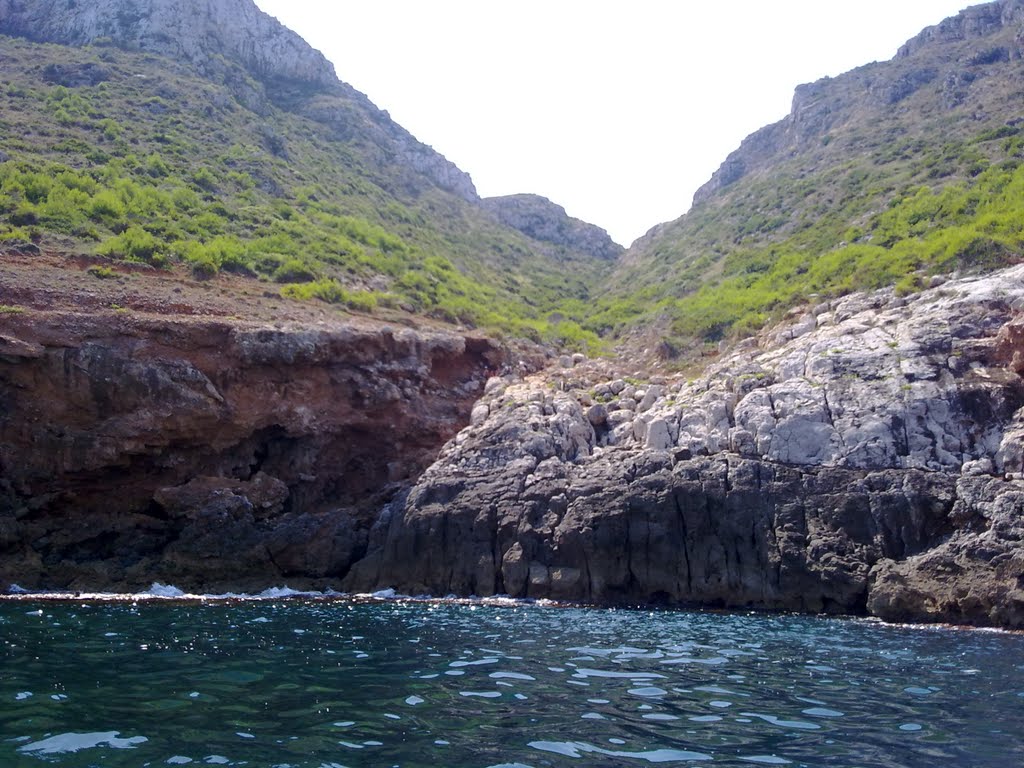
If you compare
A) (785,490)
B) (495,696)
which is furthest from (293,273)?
(495,696)

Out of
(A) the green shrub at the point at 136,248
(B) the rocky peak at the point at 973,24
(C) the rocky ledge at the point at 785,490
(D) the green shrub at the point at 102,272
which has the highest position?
(B) the rocky peak at the point at 973,24

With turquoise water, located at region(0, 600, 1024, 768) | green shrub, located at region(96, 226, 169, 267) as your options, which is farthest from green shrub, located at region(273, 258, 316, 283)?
turquoise water, located at region(0, 600, 1024, 768)

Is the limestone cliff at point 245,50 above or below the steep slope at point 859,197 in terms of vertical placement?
above

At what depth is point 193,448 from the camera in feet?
103

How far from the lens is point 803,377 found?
92.6ft

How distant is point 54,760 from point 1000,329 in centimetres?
2830

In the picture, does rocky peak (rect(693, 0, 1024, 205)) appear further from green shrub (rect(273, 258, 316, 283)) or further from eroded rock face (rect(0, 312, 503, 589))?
eroded rock face (rect(0, 312, 503, 589))

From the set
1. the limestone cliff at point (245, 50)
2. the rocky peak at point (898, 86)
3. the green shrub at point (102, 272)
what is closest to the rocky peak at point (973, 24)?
the rocky peak at point (898, 86)

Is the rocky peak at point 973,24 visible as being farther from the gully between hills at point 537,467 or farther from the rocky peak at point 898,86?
the gully between hills at point 537,467

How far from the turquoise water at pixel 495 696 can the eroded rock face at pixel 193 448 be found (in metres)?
11.5

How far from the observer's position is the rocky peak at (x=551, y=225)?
81812 millimetres

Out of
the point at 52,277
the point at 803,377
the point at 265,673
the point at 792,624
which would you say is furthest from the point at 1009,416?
the point at 52,277

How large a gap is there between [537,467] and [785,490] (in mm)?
8639

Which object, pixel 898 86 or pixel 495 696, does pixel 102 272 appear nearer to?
pixel 495 696
